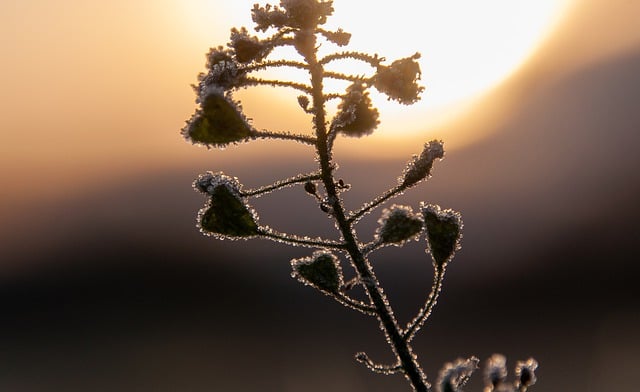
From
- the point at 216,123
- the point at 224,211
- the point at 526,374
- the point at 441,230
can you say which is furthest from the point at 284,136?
the point at 526,374

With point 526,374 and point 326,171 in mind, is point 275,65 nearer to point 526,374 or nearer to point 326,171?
point 326,171

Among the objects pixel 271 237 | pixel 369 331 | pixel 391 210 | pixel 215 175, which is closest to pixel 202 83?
pixel 215 175

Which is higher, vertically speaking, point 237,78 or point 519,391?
point 237,78

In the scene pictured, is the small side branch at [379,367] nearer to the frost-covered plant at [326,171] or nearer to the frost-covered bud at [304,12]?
the frost-covered plant at [326,171]

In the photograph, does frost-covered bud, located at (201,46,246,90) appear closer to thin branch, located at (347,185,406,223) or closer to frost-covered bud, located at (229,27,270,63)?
frost-covered bud, located at (229,27,270,63)

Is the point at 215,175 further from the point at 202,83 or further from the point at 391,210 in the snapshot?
the point at 391,210

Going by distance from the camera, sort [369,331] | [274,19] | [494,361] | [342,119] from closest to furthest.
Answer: [494,361] < [342,119] < [274,19] < [369,331]
